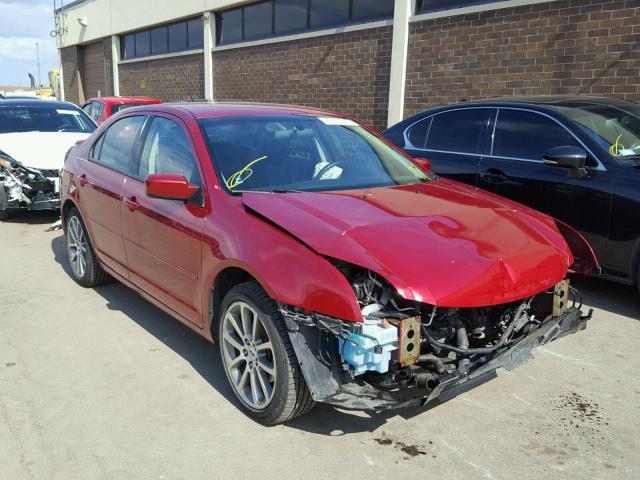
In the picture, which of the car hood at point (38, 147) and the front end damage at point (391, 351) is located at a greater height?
the car hood at point (38, 147)

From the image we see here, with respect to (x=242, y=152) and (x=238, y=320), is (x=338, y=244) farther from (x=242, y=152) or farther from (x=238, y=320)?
(x=242, y=152)

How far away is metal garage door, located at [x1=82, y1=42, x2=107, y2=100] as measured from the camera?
24719mm

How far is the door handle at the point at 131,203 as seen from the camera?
4074 millimetres

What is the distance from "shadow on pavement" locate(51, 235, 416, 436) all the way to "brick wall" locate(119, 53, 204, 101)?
12.9 metres

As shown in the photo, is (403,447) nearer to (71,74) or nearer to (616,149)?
(616,149)

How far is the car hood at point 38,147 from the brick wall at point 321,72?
19.0 feet

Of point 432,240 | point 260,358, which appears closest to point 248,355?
point 260,358

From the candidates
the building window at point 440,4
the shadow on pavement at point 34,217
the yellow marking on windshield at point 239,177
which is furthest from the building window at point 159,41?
the yellow marking on windshield at point 239,177

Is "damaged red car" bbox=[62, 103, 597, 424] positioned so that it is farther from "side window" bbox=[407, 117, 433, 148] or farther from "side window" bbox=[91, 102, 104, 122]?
"side window" bbox=[91, 102, 104, 122]

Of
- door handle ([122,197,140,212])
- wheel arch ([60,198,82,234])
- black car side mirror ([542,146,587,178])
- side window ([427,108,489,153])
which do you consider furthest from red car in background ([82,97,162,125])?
black car side mirror ([542,146,587,178])

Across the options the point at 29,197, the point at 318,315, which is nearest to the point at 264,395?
the point at 318,315

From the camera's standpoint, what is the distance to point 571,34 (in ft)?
28.2

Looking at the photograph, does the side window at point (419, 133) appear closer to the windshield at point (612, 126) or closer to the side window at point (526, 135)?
the side window at point (526, 135)

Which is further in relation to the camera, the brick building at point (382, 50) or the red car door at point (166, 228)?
the brick building at point (382, 50)
